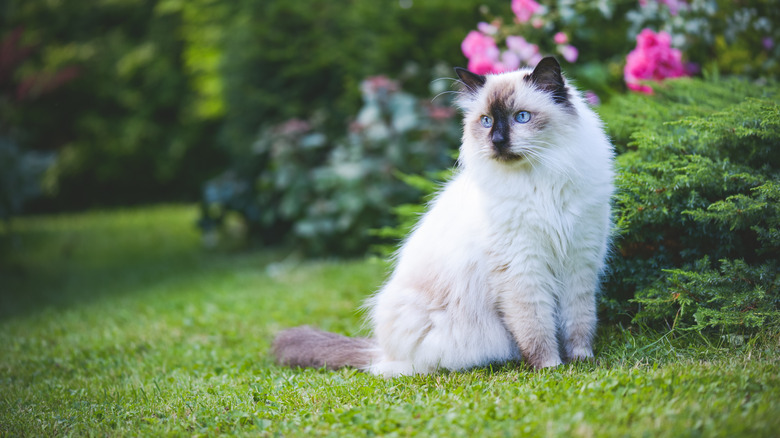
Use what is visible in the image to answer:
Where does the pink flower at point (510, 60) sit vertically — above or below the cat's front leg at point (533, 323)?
above

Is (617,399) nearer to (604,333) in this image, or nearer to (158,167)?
(604,333)

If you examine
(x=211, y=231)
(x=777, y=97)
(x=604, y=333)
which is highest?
(x=777, y=97)

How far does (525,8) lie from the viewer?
4777 mm

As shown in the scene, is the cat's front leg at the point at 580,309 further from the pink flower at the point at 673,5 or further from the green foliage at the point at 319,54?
the green foliage at the point at 319,54

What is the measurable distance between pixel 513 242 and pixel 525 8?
2686 mm

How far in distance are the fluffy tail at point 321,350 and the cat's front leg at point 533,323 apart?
0.83m

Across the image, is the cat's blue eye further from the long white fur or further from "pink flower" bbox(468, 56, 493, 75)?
"pink flower" bbox(468, 56, 493, 75)

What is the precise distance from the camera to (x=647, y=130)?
3.31m

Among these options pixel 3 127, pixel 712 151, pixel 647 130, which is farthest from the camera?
pixel 3 127

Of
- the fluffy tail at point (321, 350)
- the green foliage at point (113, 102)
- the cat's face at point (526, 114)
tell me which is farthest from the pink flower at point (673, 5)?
the green foliage at point (113, 102)

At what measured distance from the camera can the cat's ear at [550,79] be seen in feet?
8.95

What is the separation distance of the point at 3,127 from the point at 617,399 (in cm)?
882

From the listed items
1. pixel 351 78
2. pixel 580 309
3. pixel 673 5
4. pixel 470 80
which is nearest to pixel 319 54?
pixel 351 78

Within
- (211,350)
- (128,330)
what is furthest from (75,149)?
(211,350)
